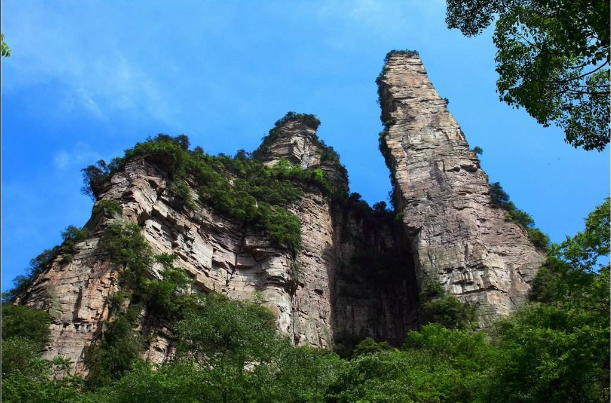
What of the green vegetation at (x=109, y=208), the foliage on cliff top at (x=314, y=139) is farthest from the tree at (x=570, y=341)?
the foliage on cliff top at (x=314, y=139)

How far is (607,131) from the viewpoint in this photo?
1165cm

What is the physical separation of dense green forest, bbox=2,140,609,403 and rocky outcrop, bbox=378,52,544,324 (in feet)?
7.71

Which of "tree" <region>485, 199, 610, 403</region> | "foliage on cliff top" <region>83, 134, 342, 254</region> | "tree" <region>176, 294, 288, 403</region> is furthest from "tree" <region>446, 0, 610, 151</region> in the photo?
"foliage on cliff top" <region>83, 134, 342, 254</region>

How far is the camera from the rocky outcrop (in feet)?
119

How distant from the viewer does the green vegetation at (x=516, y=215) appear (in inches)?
1547

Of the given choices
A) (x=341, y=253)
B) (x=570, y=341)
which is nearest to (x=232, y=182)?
(x=341, y=253)

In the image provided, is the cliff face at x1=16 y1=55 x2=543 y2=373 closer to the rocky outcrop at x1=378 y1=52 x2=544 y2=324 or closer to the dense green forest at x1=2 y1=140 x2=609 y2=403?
the rocky outcrop at x1=378 y1=52 x2=544 y2=324

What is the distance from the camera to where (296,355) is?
21.2 metres

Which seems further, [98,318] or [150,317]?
[150,317]

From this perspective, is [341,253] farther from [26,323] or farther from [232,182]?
[26,323]

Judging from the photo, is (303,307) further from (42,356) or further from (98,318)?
(42,356)

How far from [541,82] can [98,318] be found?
66.7 feet

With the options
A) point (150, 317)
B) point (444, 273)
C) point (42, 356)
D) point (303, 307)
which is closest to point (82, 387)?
point (42, 356)

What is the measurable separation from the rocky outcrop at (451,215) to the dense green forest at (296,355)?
2351mm
